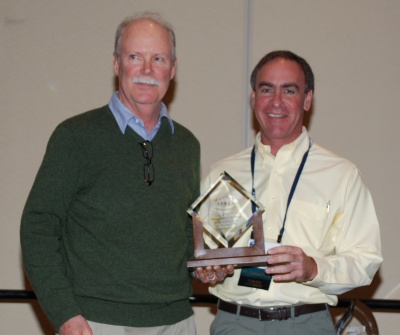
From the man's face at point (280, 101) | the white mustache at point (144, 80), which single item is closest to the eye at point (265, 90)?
the man's face at point (280, 101)

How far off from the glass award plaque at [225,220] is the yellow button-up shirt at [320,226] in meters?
0.20

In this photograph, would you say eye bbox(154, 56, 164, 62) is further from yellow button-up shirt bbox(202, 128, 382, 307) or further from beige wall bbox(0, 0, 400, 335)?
beige wall bbox(0, 0, 400, 335)

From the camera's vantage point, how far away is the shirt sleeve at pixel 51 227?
2.68 metres

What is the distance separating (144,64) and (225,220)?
78 centimetres

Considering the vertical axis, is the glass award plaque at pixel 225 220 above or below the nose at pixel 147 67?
below

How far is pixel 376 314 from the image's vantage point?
15.4ft

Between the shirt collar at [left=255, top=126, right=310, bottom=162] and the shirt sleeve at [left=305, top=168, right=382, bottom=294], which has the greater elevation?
the shirt collar at [left=255, top=126, right=310, bottom=162]

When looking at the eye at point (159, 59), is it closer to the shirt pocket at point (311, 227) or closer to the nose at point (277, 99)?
the nose at point (277, 99)

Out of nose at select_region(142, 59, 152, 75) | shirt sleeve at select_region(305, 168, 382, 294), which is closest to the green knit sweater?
nose at select_region(142, 59, 152, 75)

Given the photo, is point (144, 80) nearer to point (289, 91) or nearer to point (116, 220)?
point (116, 220)

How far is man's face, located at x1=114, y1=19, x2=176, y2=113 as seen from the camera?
300cm

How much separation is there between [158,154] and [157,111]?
0.22 metres

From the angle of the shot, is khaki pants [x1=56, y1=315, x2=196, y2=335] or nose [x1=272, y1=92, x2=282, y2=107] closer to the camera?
khaki pants [x1=56, y1=315, x2=196, y2=335]

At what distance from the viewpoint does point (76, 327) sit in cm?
264
